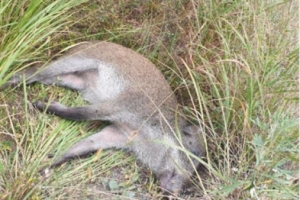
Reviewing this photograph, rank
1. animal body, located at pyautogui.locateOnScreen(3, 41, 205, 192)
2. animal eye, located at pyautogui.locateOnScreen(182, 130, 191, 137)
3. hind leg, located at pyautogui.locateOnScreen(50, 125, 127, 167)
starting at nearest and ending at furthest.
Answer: hind leg, located at pyautogui.locateOnScreen(50, 125, 127, 167)
animal body, located at pyautogui.locateOnScreen(3, 41, 205, 192)
animal eye, located at pyautogui.locateOnScreen(182, 130, 191, 137)

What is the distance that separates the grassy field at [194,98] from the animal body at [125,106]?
83mm

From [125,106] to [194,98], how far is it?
0.58m

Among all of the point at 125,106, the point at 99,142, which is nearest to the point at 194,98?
the point at 125,106

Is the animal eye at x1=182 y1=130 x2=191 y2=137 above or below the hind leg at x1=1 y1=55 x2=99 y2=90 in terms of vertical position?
below

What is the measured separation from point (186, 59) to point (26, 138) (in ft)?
4.90

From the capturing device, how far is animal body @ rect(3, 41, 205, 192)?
4.38m

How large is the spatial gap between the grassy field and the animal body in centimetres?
8

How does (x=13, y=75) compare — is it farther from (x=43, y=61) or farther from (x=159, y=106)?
(x=159, y=106)

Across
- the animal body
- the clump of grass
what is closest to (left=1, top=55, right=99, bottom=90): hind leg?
the animal body

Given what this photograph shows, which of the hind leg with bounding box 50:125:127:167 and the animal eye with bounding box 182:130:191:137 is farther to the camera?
the animal eye with bounding box 182:130:191:137

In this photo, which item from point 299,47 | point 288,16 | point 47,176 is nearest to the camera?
point 47,176

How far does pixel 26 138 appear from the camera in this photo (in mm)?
4105

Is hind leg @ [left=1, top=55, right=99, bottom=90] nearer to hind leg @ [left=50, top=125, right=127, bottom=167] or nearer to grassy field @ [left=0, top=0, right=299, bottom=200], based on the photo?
grassy field @ [left=0, top=0, right=299, bottom=200]

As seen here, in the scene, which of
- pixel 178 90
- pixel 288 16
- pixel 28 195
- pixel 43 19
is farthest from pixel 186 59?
pixel 28 195
